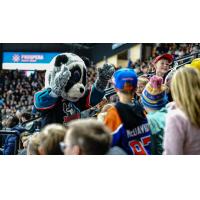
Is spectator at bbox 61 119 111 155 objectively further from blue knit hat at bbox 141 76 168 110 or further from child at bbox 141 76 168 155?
blue knit hat at bbox 141 76 168 110

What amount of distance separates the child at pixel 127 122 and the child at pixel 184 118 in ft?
0.75

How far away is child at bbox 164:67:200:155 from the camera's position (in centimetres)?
164

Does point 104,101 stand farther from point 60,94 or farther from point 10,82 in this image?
point 10,82

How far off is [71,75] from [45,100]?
10.8 inches

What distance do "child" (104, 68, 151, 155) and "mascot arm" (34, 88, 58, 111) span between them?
0.89 m

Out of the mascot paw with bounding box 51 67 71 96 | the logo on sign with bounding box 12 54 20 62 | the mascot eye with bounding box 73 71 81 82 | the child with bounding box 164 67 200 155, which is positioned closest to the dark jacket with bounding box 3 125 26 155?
the mascot paw with bounding box 51 67 71 96

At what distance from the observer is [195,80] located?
1.73m

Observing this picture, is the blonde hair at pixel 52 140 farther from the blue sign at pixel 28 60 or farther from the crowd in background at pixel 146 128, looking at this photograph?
the blue sign at pixel 28 60

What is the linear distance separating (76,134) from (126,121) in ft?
1.24

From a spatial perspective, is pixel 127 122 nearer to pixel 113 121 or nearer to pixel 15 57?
pixel 113 121

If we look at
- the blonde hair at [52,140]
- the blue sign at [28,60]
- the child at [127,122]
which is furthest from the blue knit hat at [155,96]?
the blue sign at [28,60]

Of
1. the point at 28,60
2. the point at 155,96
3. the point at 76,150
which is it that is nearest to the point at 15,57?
the point at 28,60

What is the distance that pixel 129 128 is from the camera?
6.06ft
